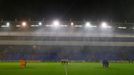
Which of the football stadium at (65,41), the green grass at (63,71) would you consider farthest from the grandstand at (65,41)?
the green grass at (63,71)

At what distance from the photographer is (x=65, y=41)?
60812 millimetres

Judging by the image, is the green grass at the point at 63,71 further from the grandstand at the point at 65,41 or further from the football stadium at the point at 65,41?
the grandstand at the point at 65,41

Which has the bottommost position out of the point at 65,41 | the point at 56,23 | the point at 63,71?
the point at 63,71

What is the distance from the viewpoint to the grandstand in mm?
59688

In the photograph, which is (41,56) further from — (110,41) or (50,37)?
(110,41)

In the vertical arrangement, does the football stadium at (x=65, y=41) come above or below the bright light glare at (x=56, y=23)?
below

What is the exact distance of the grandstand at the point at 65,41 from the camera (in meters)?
59.7

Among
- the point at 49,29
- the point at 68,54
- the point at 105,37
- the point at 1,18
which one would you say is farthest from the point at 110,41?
the point at 1,18

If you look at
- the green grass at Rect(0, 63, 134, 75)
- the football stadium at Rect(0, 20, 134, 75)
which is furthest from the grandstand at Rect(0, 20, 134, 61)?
the green grass at Rect(0, 63, 134, 75)

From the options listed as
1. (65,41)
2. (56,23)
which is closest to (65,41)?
(65,41)

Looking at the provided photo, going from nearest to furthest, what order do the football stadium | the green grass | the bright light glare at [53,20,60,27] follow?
the green grass
the bright light glare at [53,20,60,27]
the football stadium

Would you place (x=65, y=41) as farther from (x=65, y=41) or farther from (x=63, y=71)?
(x=63, y=71)

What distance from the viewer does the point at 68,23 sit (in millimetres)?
61438

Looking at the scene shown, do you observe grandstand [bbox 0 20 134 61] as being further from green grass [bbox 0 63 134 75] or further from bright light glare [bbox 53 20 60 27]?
green grass [bbox 0 63 134 75]
